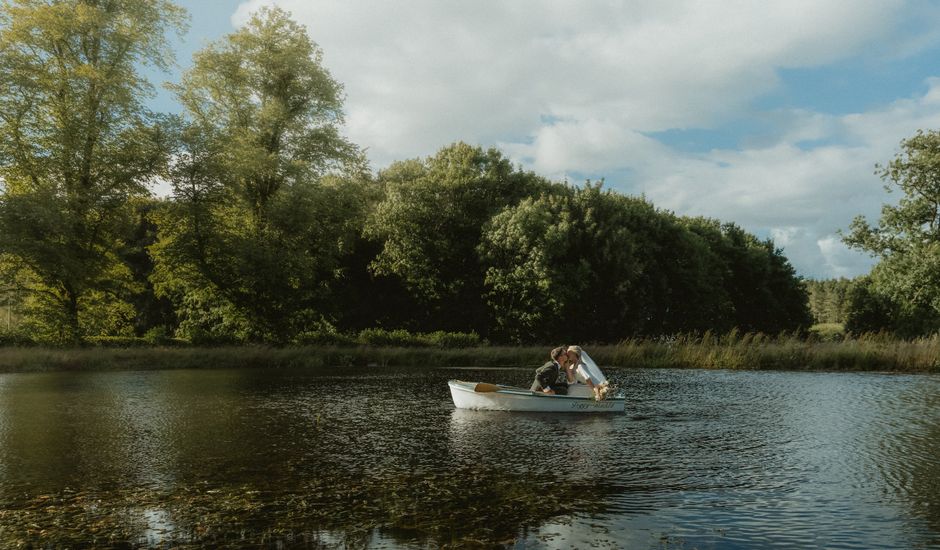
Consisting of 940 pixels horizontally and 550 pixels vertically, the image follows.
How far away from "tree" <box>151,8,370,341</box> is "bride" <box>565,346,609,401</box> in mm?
24406

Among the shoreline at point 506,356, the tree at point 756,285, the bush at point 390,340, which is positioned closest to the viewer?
the shoreline at point 506,356

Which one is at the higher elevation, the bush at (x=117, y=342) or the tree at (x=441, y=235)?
the tree at (x=441, y=235)

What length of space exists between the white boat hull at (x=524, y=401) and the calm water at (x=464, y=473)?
43cm

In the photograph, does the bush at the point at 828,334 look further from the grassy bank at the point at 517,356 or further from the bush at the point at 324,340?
the bush at the point at 324,340

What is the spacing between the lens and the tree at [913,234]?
46.5 m

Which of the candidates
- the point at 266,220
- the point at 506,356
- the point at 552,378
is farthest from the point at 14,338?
the point at 552,378

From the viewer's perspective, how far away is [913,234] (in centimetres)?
4841

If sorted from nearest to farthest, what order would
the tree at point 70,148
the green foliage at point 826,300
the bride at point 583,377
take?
1. the bride at point 583,377
2. the tree at point 70,148
3. the green foliage at point 826,300

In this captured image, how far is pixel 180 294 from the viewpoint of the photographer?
48688 mm

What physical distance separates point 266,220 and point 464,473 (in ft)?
113

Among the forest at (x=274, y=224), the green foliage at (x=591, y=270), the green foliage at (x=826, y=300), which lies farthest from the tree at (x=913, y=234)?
the green foliage at (x=826, y=300)

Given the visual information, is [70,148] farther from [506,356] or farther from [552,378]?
[552,378]

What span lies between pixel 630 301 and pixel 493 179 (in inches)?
523

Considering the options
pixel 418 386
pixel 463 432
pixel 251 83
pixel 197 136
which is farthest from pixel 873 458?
pixel 251 83
